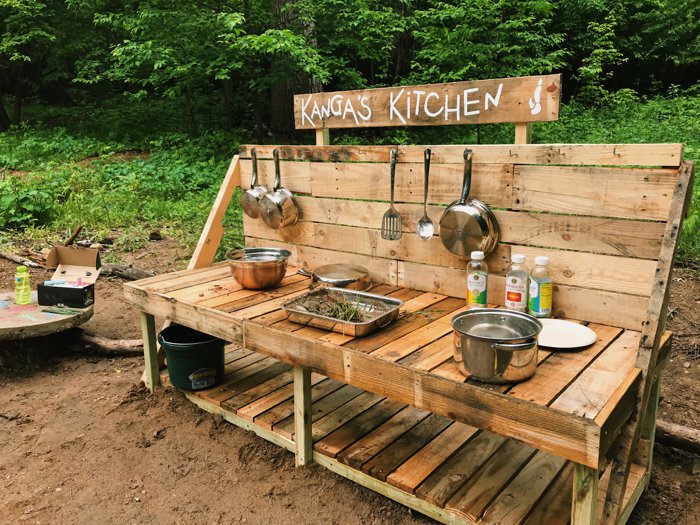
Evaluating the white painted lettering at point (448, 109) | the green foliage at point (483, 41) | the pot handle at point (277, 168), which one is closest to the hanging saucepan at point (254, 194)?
the pot handle at point (277, 168)

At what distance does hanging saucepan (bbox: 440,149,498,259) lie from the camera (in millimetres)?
2525

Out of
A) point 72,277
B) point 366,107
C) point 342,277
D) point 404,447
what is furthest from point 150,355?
point 366,107

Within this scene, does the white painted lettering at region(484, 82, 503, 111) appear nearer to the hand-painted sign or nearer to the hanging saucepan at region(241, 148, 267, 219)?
the hand-painted sign

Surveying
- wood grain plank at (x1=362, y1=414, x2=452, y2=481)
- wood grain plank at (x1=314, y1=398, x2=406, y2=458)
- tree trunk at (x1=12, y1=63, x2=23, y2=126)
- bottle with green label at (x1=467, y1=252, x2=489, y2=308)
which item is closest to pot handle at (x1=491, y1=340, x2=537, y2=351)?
bottle with green label at (x1=467, y1=252, x2=489, y2=308)

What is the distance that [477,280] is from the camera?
2.53m

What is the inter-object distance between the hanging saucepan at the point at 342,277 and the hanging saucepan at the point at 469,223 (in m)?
0.57

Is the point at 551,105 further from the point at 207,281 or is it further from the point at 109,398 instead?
the point at 109,398

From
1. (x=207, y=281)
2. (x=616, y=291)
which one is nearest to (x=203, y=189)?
(x=207, y=281)

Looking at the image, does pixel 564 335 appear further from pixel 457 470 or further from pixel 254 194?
pixel 254 194

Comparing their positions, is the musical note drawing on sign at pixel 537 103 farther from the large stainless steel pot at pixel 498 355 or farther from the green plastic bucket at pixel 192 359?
the green plastic bucket at pixel 192 359

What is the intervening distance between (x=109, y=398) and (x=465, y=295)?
2292mm

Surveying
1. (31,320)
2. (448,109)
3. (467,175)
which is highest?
(448,109)

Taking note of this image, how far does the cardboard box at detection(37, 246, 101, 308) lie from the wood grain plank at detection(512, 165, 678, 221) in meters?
3.06

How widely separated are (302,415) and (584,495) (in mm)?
1304
